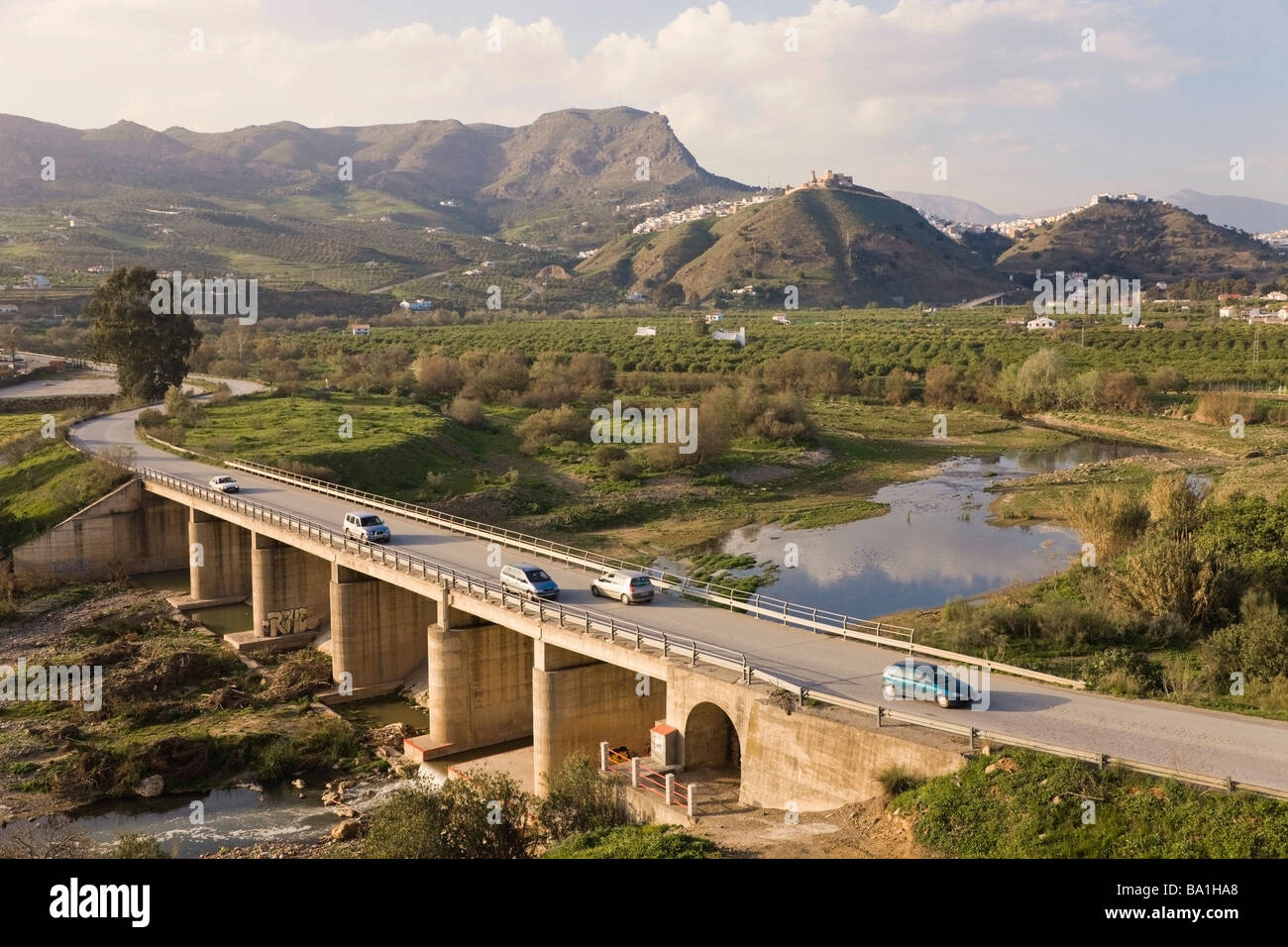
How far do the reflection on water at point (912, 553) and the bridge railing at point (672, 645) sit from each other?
16.0m

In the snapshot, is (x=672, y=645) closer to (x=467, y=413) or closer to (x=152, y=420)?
(x=152, y=420)

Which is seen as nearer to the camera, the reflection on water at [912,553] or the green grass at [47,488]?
the reflection on water at [912,553]

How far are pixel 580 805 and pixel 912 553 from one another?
34181 mm

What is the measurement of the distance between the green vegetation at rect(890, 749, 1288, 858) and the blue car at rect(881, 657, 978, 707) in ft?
9.68

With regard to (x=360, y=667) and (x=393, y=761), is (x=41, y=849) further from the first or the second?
(x=360, y=667)

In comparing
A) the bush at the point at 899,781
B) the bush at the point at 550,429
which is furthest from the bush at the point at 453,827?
the bush at the point at 550,429

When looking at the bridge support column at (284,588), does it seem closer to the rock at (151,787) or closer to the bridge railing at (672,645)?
the bridge railing at (672,645)

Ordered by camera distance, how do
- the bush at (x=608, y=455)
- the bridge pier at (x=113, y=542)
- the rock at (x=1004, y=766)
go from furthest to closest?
the bush at (x=608, y=455) → the bridge pier at (x=113, y=542) → the rock at (x=1004, y=766)

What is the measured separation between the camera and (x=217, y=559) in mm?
50688

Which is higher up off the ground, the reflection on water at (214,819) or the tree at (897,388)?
the tree at (897,388)

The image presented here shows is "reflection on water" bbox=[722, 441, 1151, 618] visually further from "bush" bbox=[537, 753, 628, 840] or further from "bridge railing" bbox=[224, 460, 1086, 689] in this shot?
"bush" bbox=[537, 753, 628, 840]

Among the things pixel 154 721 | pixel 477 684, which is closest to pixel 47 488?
pixel 154 721

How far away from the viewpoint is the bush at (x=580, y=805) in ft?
74.2
